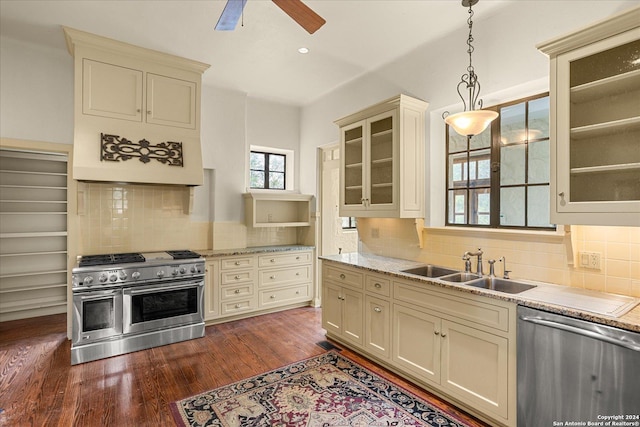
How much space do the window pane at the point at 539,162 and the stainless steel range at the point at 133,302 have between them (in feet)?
10.7

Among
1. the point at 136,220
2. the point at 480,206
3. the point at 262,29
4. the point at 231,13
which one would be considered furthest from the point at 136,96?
the point at 480,206

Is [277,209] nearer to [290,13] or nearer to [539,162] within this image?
[290,13]

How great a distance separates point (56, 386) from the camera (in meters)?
2.54

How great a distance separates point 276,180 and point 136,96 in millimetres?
2171

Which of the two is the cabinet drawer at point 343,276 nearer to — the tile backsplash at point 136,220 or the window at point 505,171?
the window at point 505,171

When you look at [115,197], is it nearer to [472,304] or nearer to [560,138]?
[472,304]

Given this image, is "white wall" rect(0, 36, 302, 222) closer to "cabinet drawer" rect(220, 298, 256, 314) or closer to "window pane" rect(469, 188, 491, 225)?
"cabinet drawer" rect(220, 298, 256, 314)

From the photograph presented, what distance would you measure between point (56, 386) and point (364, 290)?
8.57 feet

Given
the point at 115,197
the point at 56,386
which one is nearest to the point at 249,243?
the point at 115,197

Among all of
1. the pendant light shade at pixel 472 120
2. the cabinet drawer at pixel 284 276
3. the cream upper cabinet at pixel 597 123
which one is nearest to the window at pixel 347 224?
the cabinet drawer at pixel 284 276

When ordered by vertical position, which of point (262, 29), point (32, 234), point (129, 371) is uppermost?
point (262, 29)

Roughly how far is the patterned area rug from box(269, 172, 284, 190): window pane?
283 cm

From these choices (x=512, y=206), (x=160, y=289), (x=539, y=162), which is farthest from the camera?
(x=160, y=289)

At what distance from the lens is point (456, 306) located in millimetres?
2195
